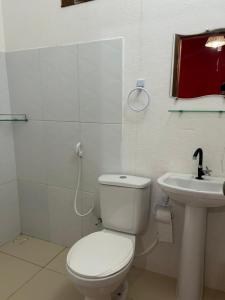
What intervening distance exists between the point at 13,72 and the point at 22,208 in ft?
4.12

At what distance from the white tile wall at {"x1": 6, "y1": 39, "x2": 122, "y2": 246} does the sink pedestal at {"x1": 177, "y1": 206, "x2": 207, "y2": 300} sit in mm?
642

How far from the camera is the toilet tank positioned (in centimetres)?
157

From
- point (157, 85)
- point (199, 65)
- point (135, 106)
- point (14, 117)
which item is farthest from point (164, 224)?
point (14, 117)

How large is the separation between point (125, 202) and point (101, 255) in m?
0.39

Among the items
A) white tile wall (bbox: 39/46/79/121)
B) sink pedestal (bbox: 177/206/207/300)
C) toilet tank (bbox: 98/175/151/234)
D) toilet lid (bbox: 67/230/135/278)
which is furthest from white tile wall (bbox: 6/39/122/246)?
sink pedestal (bbox: 177/206/207/300)

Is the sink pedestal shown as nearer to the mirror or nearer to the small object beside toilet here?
the small object beside toilet

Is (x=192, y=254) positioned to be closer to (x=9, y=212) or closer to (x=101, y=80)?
(x=101, y=80)

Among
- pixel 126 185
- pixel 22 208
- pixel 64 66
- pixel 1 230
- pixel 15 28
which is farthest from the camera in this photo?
pixel 22 208

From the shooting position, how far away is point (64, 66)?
181cm

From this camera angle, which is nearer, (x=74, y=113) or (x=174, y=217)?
(x=174, y=217)

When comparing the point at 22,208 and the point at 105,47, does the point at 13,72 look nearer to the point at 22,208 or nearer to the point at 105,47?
the point at 105,47

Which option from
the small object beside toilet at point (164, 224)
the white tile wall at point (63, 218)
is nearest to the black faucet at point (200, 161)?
the small object beside toilet at point (164, 224)

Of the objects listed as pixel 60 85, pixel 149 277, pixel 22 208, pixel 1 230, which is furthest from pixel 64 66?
pixel 149 277

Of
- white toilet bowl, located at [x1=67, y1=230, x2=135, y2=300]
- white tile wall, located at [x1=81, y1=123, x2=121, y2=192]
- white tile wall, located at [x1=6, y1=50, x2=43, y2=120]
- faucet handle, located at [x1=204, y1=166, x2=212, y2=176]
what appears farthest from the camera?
white tile wall, located at [x1=6, y1=50, x2=43, y2=120]
